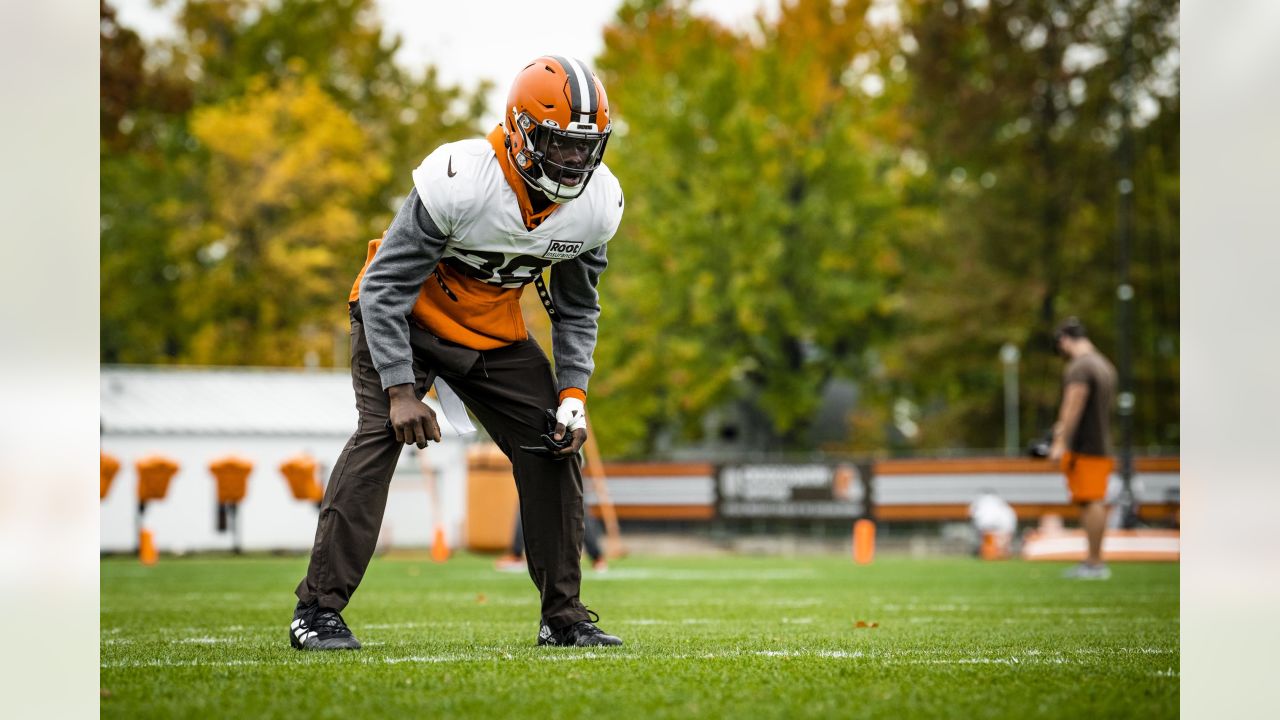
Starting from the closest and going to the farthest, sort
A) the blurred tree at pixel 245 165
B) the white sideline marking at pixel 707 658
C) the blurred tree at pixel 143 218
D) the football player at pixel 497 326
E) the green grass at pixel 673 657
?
1. the green grass at pixel 673 657
2. the white sideline marking at pixel 707 658
3. the football player at pixel 497 326
4. the blurred tree at pixel 143 218
5. the blurred tree at pixel 245 165

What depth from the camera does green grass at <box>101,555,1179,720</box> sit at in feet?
11.4

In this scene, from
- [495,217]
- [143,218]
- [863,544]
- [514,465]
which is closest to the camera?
[495,217]

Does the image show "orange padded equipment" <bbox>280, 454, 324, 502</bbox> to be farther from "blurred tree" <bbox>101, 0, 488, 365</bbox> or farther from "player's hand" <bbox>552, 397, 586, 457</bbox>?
"player's hand" <bbox>552, 397, 586, 457</bbox>

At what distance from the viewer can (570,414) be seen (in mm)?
5188

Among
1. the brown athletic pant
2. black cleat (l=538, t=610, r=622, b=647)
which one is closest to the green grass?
black cleat (l=538, t=610, r=622, b=647)

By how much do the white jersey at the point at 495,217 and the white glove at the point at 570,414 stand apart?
18.9 inches

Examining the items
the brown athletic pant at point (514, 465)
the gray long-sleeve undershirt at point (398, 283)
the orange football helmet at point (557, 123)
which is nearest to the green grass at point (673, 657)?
the brown athletic pant at point (514, 465)

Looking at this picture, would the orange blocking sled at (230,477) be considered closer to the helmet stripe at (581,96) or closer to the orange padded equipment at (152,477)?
the orange padded equipment at (152,477)

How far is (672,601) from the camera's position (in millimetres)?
8898

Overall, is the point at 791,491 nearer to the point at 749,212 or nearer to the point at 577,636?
the point at 749,212

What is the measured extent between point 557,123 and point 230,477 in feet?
53.5

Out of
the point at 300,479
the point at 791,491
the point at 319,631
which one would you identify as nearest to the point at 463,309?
the point at 319,631

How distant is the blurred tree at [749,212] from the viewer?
3356 cm

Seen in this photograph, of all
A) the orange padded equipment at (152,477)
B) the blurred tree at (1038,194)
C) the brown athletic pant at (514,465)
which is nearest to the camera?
the brown athletic pant at (514,465)
